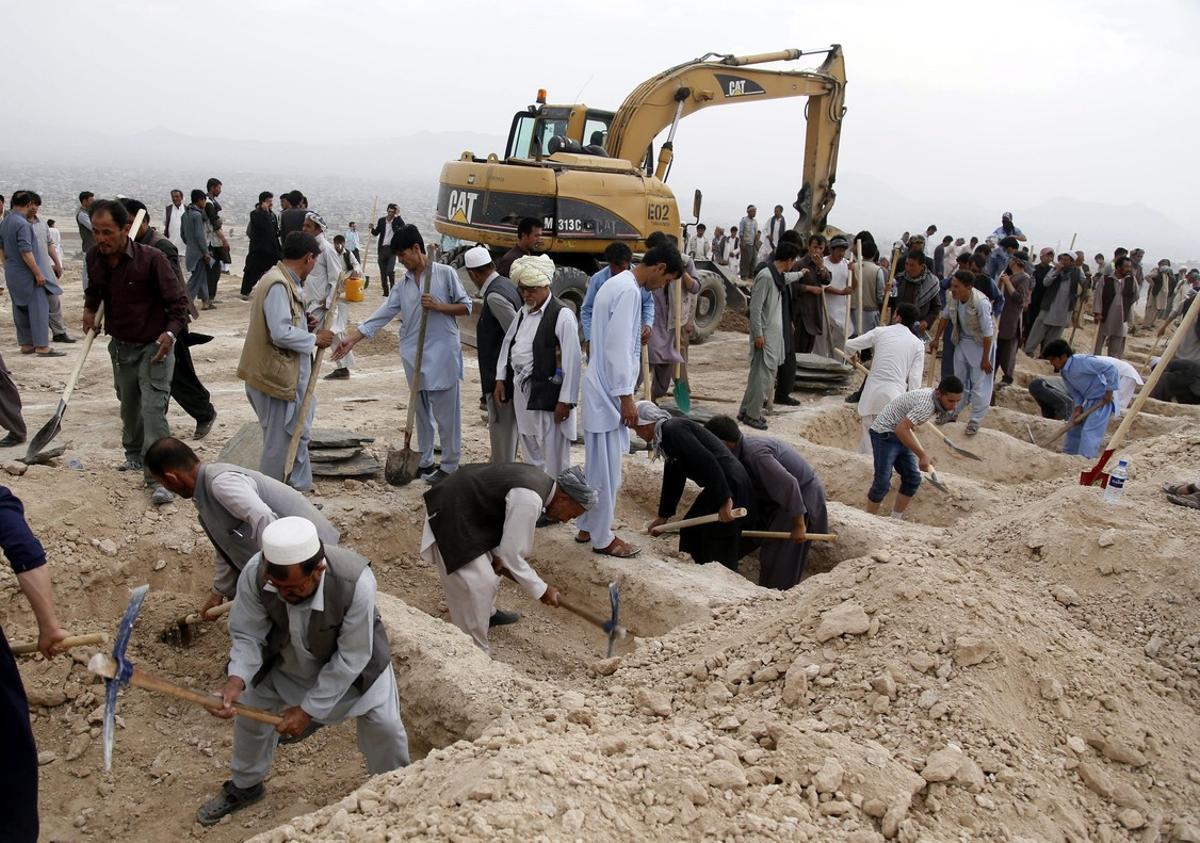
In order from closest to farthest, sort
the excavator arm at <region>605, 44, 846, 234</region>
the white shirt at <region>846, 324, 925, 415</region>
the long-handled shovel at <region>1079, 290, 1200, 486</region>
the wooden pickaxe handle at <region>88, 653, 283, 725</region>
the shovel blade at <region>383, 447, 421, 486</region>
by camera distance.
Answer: the wooden pickaxe handle at <region>88, 653, 283, 725</region> → the long-handled shovel at <region>1079, 290, 1200, 486</region> → the shovel blade at <region>383, 447, 421, 486</region> → the white shirt at <region>846, 324, 925, 415</region> → the excavator arm at <region>605, 44, 846, 234</region>

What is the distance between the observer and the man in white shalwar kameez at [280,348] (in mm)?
4773

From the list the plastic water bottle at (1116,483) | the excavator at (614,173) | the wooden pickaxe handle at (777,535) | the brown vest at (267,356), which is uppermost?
the excavator at (614,173)

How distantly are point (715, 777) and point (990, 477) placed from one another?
226 inches

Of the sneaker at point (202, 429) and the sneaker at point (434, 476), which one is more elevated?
the sneaker at point (202, 429)

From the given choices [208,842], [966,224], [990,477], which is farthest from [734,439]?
[966,224]

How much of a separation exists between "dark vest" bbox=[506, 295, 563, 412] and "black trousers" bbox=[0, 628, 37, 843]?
9.69 ft

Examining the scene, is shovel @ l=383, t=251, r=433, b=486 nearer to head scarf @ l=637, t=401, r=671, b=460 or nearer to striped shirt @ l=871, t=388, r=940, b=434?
head scarf @ l=637, t=401, r=671, b=460

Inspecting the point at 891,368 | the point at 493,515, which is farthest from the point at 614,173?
the point at 493,515

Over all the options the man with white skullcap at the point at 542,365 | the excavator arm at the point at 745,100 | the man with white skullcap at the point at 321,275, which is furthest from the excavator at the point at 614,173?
the man with white skullcap at the point at 542,365

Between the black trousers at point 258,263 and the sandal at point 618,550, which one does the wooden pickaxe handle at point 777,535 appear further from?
the black trousers at point 258,263

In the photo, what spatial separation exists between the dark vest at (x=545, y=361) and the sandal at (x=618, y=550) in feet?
2.83

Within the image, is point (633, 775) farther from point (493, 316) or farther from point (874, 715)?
point (493, 316)

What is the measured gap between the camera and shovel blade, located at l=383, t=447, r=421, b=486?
230 inches

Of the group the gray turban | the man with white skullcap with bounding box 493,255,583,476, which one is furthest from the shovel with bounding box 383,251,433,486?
the gray turban
